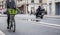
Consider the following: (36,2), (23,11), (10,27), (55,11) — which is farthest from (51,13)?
(10,27)

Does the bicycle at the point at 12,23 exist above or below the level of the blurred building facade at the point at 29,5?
below

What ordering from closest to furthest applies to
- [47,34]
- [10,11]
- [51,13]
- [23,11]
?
[47,34], [10,11], [51,13], [23,11]

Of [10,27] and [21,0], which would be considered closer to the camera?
[10,27]

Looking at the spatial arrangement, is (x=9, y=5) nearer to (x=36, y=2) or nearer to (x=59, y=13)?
(x=59, y=13)

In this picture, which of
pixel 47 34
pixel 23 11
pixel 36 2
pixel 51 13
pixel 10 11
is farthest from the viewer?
pixel 23 11

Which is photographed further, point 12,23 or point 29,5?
point 29,5

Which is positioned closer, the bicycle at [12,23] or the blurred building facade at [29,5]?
the bicycle at [12,23]

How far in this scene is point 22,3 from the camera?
3162 inches

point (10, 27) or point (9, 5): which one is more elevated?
point (9, 5)

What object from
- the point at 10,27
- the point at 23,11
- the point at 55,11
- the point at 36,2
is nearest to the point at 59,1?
the point at 55,11

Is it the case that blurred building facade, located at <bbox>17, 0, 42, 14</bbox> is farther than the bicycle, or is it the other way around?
blurred building facade, located at <bbox>17, 0, 42, 14</bbox>

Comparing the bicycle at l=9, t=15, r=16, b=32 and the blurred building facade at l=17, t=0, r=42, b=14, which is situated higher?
Answer: the blurred building facade at l=17, t=0, r=42, b=14

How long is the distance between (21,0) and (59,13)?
23868 mm

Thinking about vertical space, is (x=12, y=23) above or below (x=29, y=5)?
below
